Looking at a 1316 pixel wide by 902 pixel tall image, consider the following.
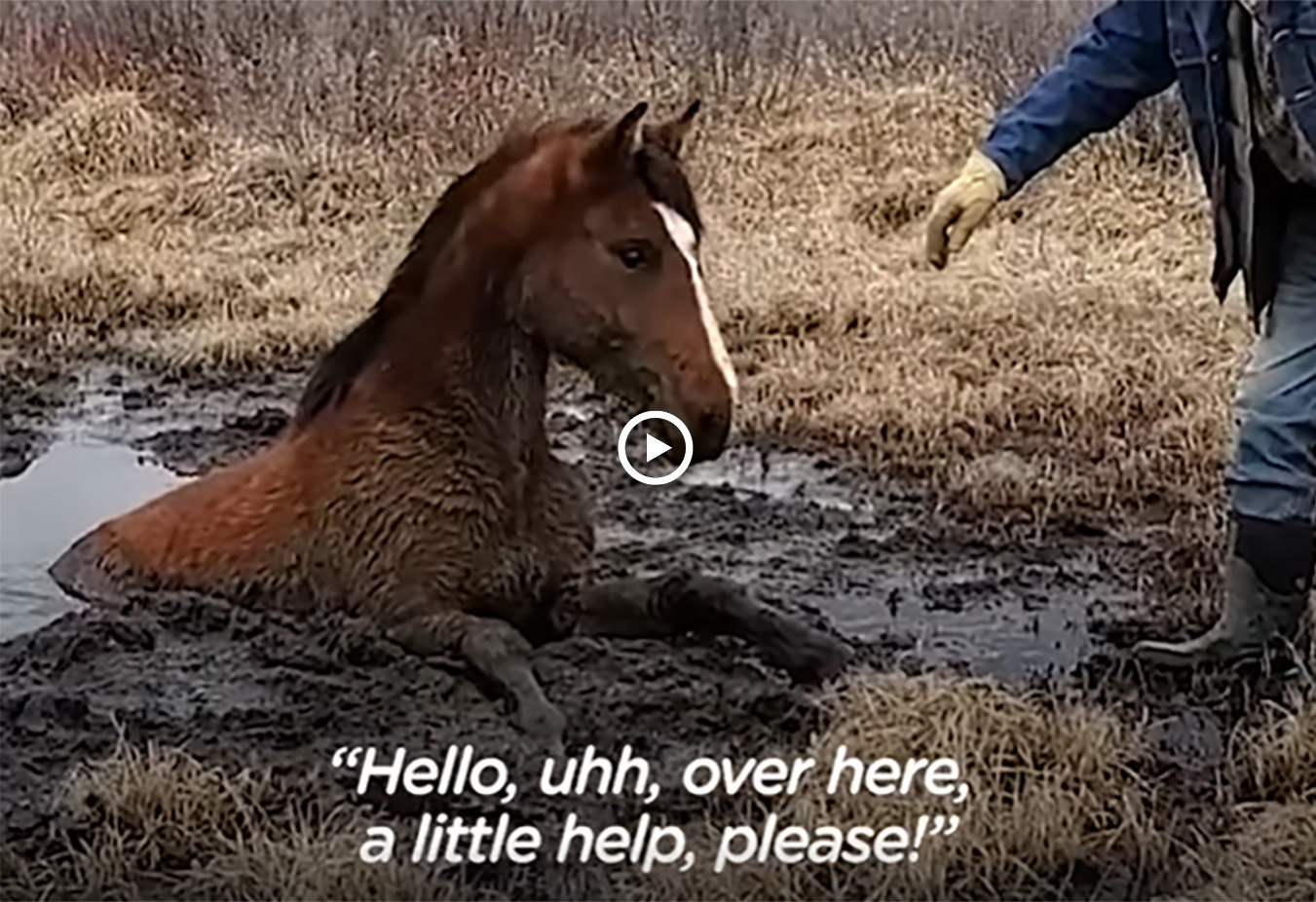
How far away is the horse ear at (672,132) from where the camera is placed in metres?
2.00

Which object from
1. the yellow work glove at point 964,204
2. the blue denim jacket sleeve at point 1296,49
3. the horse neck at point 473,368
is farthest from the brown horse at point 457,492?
the blue denim jacket sleeve at point 1296,49

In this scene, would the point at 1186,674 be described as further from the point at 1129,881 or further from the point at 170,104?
the point at 170,104

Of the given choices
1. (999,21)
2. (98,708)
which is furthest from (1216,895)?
(98,708)

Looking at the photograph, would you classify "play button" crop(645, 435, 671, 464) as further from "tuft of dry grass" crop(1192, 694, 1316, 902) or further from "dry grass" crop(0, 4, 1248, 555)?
"tuft of dry grass" crop(1192, 694, 1316, 902)

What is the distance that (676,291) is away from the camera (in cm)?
200

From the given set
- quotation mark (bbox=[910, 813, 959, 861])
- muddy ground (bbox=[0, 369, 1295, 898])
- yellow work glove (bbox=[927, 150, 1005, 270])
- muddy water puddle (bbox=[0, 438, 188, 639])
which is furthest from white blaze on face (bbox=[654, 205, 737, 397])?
muddy water puddle (bbox=[0, 438, 188, 639])

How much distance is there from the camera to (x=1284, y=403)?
2.12 meters

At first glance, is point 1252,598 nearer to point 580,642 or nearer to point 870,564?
point 870,564

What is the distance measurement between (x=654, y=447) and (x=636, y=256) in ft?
0.55

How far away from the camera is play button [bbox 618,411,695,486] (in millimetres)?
2002

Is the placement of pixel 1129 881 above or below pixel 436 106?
below

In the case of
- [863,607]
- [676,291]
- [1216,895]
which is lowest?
[1216,895]

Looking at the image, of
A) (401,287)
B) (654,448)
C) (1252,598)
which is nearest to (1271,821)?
(1252,598)

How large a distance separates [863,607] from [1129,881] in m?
0.34
